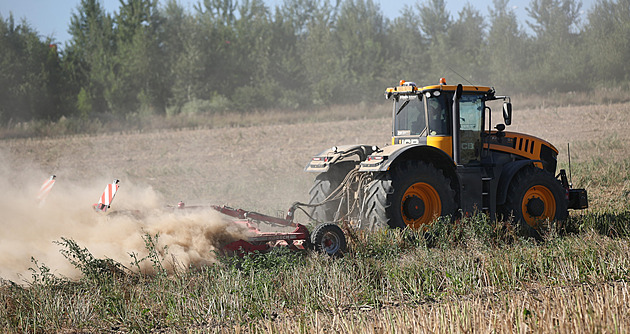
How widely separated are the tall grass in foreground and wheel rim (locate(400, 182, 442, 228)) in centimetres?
83

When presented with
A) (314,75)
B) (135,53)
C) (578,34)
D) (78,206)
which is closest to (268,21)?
(314,75)

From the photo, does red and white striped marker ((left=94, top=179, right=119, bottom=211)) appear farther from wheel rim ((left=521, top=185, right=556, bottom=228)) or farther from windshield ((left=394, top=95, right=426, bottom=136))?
wheel rim ((left=521, top=185, right=556, bottom=228))

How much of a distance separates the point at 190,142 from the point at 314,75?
2231cm

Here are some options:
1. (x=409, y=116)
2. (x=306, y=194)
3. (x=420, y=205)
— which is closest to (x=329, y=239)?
(x=420, y=205)

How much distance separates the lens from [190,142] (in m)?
22.9

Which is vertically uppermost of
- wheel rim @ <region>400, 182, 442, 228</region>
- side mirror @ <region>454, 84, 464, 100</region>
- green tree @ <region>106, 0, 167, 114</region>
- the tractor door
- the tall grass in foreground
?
green tree @ <region>106, 0, 167, 114</region>

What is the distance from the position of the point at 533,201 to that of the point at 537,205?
0.10 meters

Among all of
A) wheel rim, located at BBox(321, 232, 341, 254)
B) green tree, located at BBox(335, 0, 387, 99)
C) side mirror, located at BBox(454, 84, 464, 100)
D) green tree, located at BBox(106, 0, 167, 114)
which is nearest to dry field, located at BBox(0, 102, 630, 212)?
wheel rim, located at BBox(321, 232, 341, 254)

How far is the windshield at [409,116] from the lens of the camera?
859 centimetres

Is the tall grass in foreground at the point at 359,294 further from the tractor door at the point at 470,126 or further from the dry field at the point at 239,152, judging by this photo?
the dry field at the point at 239,152

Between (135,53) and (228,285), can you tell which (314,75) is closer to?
(135,53)

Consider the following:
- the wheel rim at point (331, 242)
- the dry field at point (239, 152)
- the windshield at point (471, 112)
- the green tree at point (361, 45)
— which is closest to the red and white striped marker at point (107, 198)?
the wheel rim at point (331, 242)

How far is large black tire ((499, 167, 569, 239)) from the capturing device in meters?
8.62

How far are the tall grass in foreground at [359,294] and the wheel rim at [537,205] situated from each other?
1574 mm
